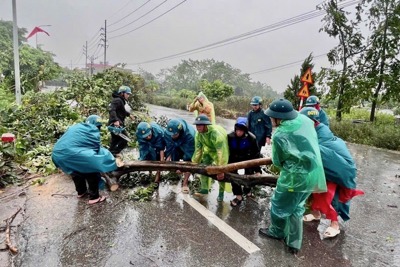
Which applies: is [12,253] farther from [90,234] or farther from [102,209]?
[102,209]

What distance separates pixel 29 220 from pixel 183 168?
7.58 ft

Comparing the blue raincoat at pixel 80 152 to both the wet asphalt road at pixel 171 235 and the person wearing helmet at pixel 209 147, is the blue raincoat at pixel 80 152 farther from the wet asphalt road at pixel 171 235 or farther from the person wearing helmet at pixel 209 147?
the person wearing helmet at pixel 209 147

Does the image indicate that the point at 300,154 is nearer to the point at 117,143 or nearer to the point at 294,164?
the point at 294,164

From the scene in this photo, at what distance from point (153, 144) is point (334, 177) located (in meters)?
3.11

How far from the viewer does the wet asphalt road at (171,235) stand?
11.0 feet

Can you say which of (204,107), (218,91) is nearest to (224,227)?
(204,107)

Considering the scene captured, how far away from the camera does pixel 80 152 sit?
4.65 m

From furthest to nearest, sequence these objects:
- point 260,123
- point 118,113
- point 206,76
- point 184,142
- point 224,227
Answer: point 206,76 < point 118,113 < point 260,123 < point 184,142 < point 224,227

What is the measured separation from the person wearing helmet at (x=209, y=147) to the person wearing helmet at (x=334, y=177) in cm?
131

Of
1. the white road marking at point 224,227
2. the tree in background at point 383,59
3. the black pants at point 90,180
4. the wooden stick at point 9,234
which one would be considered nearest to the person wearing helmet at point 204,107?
the white road marking at point 224,227

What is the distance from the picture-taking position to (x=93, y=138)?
4.88 meters

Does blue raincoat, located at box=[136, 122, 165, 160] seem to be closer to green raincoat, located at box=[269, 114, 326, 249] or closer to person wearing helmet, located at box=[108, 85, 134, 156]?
person wearing helmet, located at box=[108, 85, 134, 156]

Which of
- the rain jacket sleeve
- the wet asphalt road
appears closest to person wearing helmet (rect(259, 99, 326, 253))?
the rain jacket sleeve

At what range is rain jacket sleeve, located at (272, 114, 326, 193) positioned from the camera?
3.31m
